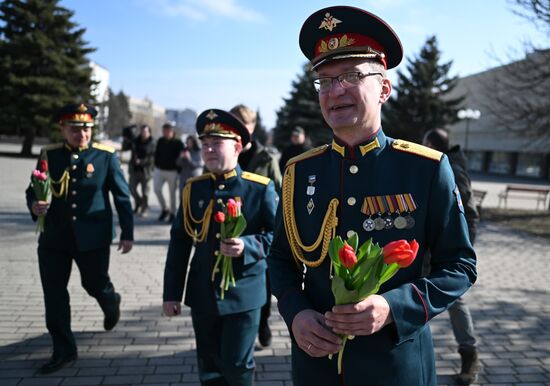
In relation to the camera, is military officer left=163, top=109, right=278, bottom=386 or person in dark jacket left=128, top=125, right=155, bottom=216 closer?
military officer left=163, top=109, right=278, bottom=386

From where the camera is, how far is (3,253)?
7727 mm

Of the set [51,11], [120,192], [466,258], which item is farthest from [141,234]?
[51,11]

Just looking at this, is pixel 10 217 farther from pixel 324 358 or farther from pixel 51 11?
pixel 51 11

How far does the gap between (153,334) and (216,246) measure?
2189mm

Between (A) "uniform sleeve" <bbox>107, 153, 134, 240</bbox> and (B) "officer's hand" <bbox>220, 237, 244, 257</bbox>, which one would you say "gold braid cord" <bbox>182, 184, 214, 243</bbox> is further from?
(A) "uniform sleeve" <bbox>107, 153, 134, 240</bbox>

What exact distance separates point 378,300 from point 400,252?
26 centimetres

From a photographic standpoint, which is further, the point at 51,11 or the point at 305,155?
the point at 51,11

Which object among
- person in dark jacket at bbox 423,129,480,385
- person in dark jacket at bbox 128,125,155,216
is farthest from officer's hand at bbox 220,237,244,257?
person in dark jacket at bbox 128,125,155,216

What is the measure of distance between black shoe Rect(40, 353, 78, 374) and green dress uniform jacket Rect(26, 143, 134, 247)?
96cm

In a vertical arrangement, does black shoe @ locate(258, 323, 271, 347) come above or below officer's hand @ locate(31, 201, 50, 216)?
below

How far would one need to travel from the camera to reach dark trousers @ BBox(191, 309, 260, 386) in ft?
10.0

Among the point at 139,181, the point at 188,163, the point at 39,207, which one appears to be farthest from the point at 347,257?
the point at 139,181

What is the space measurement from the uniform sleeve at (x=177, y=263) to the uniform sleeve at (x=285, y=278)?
1227 millimetres

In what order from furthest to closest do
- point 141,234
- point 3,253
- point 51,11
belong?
1. point 51,11
2. point 141,234
3. point 3,253
